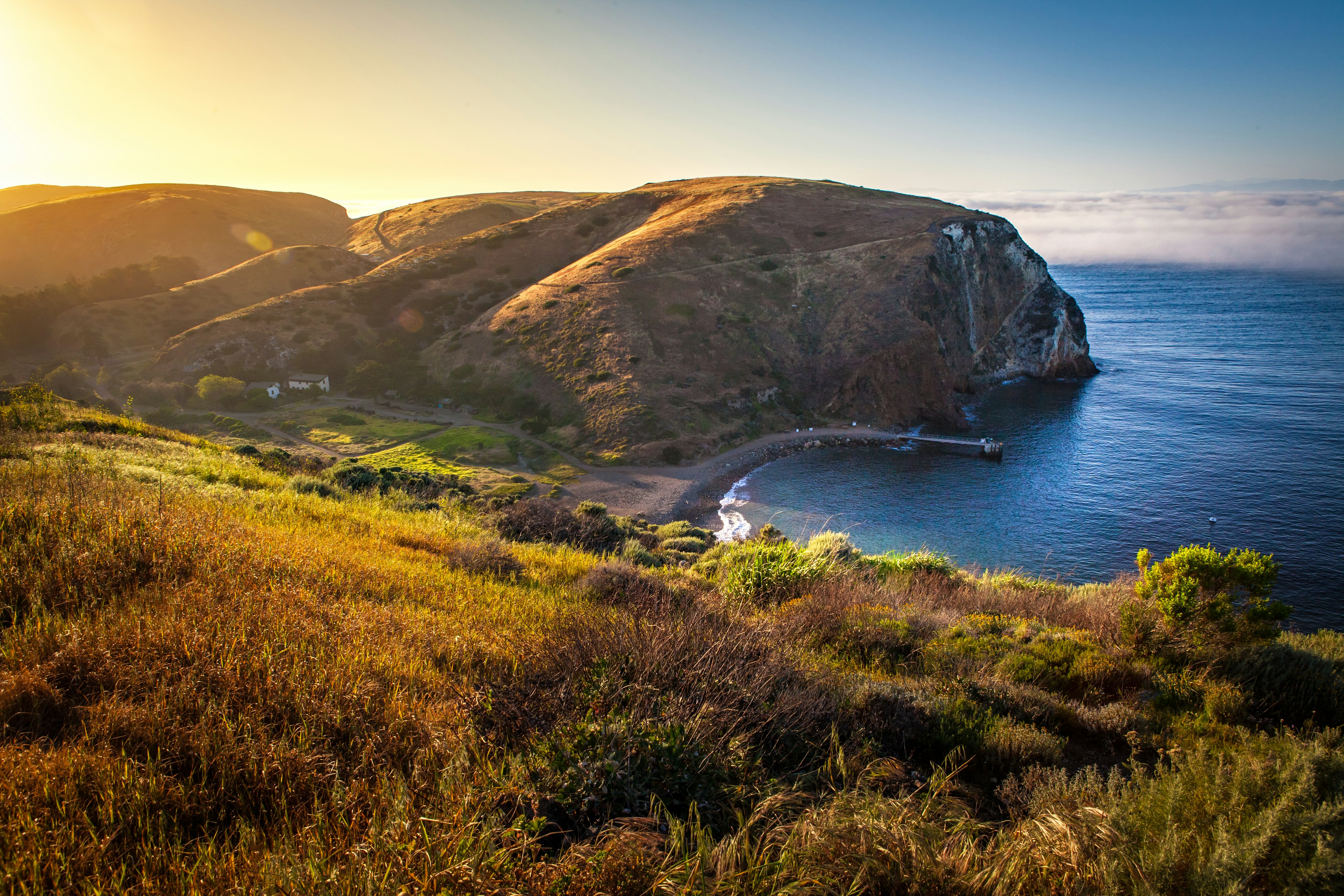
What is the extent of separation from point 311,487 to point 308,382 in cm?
5113

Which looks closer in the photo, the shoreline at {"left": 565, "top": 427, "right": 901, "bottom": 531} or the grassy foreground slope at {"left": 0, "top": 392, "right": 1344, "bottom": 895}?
the grassy foreground slope at {"left": 0, "top": 392, "right": 1344, "bottom": 895}

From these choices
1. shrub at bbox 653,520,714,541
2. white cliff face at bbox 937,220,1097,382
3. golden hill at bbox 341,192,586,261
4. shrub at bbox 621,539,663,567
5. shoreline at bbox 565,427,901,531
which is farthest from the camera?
golden hill at bbox 341,192,586,261

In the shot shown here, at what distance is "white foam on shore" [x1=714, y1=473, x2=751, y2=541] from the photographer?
35031 mm

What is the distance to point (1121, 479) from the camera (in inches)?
1650

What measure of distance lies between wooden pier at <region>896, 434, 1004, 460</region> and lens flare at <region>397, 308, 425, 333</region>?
53296 mm

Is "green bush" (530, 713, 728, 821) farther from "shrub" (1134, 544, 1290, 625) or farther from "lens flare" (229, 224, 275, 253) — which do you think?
"lens flare" (229, 224, 275, 253)

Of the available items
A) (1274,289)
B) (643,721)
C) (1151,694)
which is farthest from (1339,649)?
(1274,289)

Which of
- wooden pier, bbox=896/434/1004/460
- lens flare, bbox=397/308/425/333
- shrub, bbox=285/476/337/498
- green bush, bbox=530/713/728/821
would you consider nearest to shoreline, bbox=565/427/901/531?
wooden pier, bbox=896/434/1004/460

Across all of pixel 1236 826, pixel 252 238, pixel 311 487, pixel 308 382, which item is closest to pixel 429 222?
pixel 252 238

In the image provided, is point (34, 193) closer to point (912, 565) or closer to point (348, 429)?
point (348, 429)

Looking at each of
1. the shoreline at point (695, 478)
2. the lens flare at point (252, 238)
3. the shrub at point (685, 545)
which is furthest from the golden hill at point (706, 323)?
the lens flare at point (252, 238)

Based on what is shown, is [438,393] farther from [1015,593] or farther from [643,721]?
[643,721]

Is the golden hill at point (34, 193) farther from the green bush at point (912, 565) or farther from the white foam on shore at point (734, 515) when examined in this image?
the green bush at point (912, 565)

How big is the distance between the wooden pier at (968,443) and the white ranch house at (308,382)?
5500 centimetres
